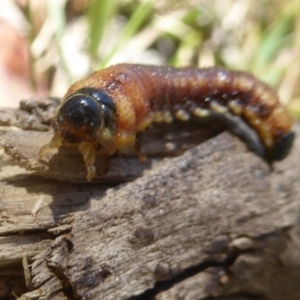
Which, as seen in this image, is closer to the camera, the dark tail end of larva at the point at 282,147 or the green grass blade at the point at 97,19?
the dark tail end of larva at the point at 282,147

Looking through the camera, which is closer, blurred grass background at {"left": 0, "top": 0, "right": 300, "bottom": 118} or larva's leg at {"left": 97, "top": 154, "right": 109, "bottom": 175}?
larva's leg at {"left": 97, "top": 154, "right": 109, "bottom": 175}

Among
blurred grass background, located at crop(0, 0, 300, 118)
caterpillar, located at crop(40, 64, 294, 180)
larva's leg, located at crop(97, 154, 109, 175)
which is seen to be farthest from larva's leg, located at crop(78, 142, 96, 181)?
blurred grass background, located at crop(0, 0, 300, 118)

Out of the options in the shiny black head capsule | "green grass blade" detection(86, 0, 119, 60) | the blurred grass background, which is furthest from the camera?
the blurred grass background

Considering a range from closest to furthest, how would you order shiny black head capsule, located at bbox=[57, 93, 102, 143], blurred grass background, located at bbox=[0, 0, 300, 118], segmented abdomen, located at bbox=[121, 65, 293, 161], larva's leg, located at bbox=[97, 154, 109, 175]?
shiny black head capsule, located at bbox=[57, 93, 102, 143]
larva's leg, located at bbox=[97, 154, 109, 175]
segmented abdomen, located at bbox=[121, 65, 293, 161]
blurred grass background, located at bbox=[0, 0, 300, 118]

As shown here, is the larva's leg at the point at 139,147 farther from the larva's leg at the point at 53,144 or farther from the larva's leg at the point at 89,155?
the larva's leg at the point at 53,144

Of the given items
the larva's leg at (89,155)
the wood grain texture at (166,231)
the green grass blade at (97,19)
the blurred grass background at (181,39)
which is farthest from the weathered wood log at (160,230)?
the blurred grass background at (181,39)

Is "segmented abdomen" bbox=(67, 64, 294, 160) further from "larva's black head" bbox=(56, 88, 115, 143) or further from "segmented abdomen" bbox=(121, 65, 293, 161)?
"larva's black head" bbox=(56, 88, 115, 143)

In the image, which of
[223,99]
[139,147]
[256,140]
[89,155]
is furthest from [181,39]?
[89,155]
